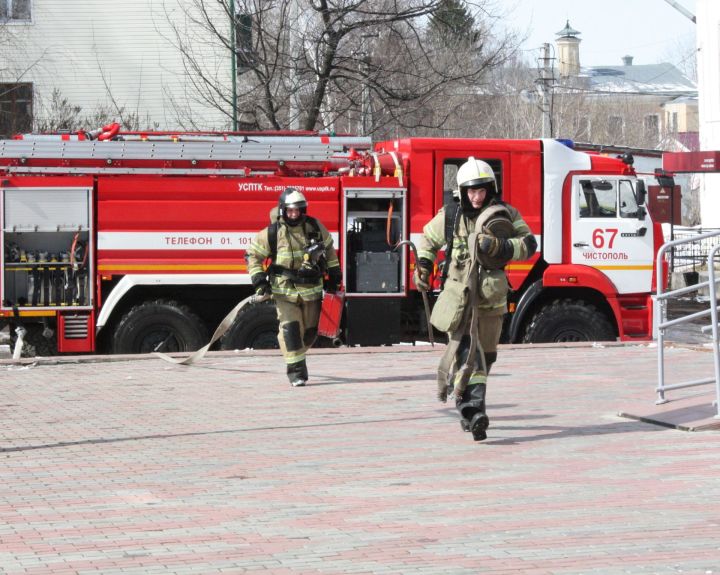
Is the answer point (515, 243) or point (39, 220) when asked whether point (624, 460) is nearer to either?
point (515, 243)

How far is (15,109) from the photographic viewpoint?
103 ft

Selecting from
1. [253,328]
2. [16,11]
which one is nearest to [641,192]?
[253,328]

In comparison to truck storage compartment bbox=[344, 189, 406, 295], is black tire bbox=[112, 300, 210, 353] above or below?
below

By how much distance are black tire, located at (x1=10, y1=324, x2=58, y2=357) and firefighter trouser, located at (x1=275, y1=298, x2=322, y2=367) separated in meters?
4.04

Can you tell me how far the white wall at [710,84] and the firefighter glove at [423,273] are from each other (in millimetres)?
39519

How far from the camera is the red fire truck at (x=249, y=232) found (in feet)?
46.4

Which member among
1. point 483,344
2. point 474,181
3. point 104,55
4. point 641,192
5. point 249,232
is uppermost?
point 104,55

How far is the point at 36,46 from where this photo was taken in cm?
3195

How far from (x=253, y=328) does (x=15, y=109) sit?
1903cm

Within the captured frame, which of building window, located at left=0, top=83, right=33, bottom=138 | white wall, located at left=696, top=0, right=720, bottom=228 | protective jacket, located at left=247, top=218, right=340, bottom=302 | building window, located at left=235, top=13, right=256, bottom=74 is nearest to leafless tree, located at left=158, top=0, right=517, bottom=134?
building window, located at left=235, top=13, right=256, bottom=74

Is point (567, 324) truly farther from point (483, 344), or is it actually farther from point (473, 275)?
point (473, 275)

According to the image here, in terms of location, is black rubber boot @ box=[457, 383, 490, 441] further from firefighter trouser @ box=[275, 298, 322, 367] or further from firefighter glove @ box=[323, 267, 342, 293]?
firefighter glove @ box=[323, 267, 342, 293]

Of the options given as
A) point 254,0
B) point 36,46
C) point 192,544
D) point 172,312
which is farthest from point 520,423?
point 36,46

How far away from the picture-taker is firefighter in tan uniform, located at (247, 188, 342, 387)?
11.3m
